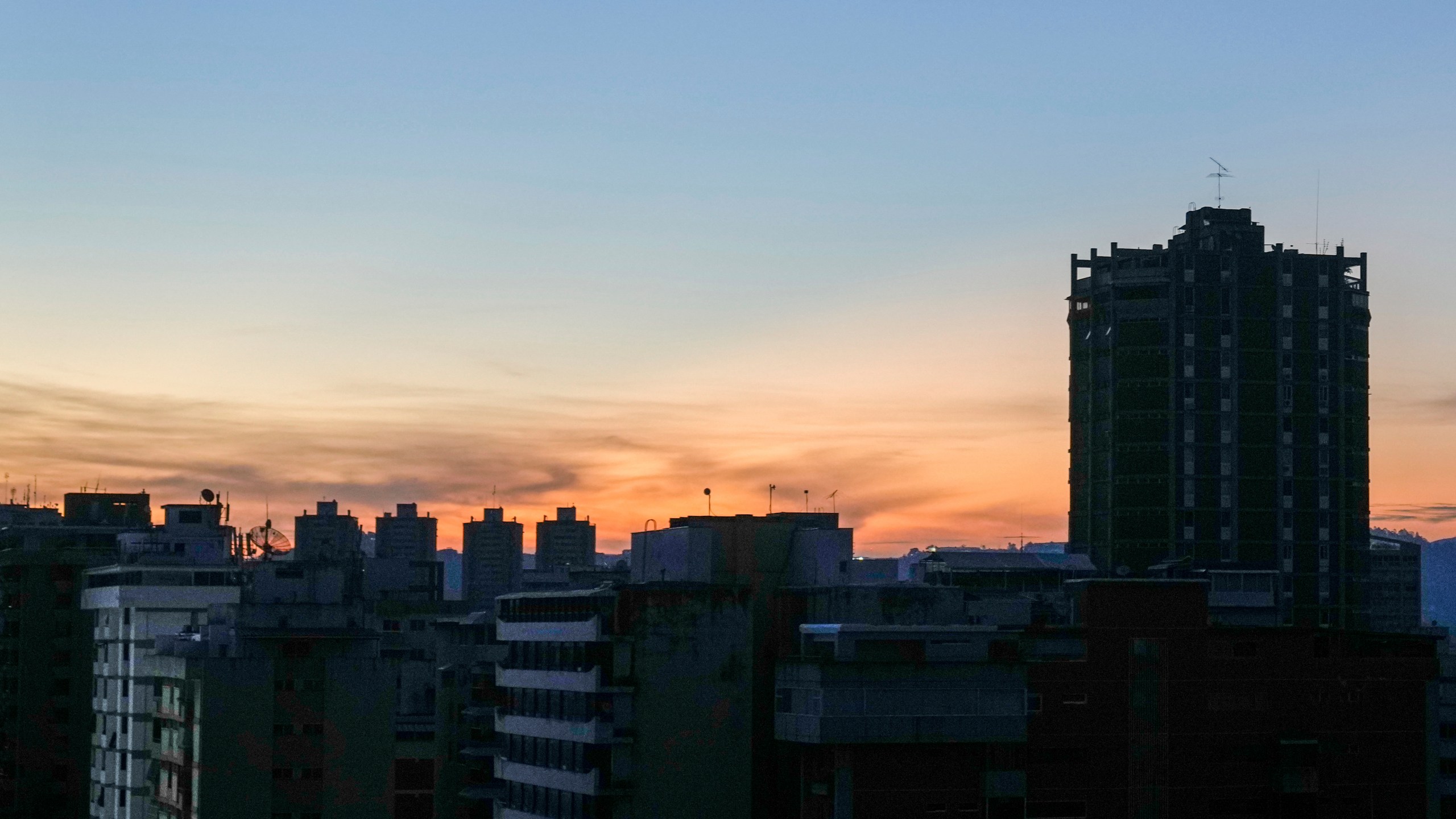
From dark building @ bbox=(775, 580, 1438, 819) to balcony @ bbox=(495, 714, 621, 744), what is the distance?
1047 cm

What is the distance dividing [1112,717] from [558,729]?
107 feet

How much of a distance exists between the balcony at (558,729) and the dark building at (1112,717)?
34.4ft

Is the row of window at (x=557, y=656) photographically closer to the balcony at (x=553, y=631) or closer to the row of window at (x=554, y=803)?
the balcony at (x=553, y=631)

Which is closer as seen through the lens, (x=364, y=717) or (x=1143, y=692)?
(x=1143, y=692)

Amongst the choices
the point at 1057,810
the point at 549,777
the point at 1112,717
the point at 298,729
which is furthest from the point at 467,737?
the point at 1112,717

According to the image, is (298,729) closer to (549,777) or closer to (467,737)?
(467,737)

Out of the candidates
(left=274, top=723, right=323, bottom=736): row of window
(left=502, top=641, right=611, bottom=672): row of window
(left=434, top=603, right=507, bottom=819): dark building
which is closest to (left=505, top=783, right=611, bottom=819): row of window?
(left=502, top=641, right=611, bottom=672): row of window

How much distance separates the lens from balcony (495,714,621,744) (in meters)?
129

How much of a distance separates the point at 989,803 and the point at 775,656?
16.5 meters

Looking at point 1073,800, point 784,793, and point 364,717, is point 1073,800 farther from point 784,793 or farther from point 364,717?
point 364,717

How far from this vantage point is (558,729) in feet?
443

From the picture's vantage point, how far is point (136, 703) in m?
198

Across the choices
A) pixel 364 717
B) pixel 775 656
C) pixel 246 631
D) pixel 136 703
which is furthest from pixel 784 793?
pixel 136 703

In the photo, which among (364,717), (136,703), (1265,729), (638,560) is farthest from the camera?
(136,703)
